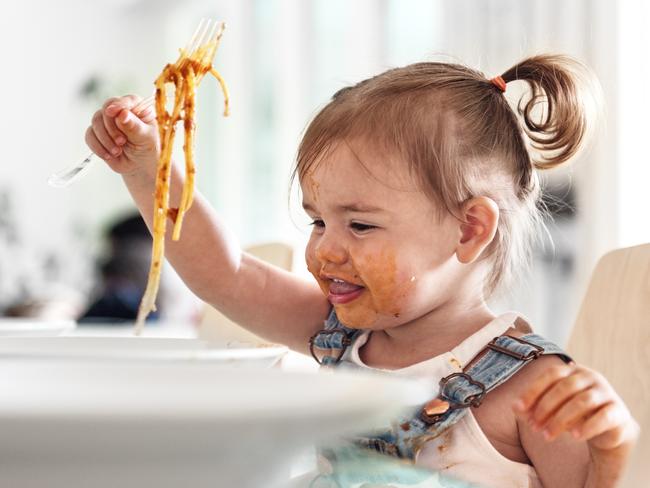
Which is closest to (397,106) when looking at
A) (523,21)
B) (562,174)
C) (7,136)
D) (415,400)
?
(415,400)

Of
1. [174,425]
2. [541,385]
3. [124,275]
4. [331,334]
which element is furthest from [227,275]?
[124,275]

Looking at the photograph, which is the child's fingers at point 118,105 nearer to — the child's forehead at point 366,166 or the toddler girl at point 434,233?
the toddler girl at point 434,233

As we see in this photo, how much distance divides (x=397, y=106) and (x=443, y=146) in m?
0.08

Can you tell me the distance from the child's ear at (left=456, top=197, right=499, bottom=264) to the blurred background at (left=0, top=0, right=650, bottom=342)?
2445 mm

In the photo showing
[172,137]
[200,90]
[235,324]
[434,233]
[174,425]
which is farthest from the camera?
[200,90]

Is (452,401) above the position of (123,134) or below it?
below

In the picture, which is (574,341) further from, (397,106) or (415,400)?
(415,400)

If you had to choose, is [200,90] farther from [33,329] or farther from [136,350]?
[136,350]

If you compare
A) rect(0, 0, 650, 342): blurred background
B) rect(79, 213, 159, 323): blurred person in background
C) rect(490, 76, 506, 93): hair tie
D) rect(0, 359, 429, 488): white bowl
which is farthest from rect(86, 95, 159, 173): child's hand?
rect(79, 213, 159, 323): blurred person in background

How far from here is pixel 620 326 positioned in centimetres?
101

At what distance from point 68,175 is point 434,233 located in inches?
16.0

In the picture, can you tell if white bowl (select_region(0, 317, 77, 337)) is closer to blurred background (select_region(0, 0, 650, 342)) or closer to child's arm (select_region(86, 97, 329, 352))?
child's arm (select_region(86, 97, 329, 352))

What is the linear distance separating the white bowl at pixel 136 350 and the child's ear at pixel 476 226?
0.38 meters

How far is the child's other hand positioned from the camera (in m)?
0.72
